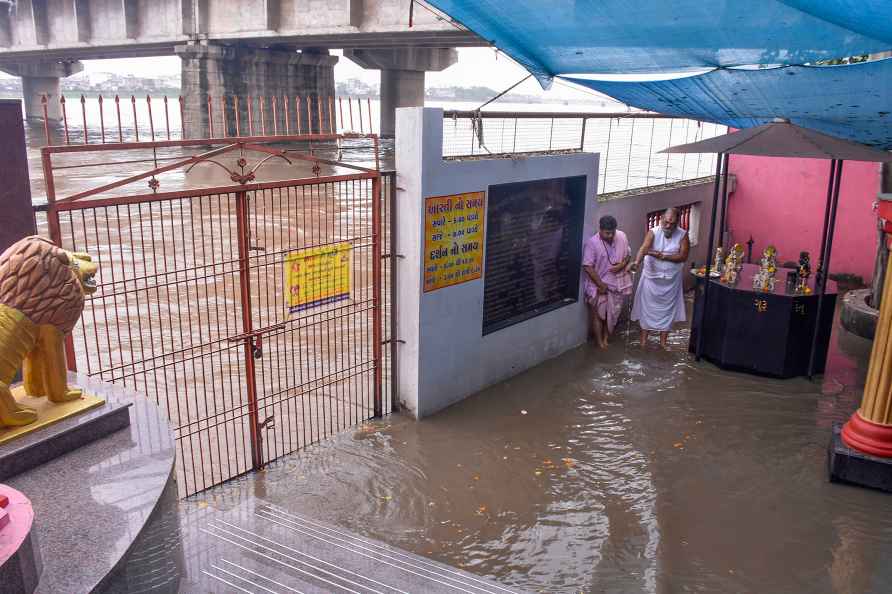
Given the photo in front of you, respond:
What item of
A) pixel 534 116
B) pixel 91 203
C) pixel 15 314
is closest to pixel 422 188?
pixel 534 116

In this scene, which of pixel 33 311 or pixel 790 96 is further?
pixel 790 96

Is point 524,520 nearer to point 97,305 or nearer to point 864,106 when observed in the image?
point 864,106

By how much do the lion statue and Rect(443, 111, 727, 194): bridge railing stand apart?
3415mm

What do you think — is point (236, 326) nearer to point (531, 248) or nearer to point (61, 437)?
point (61, 437)

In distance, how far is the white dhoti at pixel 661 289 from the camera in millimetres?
7738

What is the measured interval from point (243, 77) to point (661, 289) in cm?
2078

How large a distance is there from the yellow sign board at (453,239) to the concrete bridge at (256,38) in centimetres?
1191

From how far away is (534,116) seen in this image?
22.8ft

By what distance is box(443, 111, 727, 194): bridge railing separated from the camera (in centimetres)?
634

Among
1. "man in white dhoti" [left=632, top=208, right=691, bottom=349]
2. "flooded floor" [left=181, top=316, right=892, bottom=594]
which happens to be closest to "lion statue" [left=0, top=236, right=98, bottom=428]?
"flooded floor" [left=181, top=316, right=892, bottom=594]

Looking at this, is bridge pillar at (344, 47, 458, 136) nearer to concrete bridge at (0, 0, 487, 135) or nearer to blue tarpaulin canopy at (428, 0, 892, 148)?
concrete bridge at (0, 0, 487, 135)

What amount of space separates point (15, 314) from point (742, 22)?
15.0ft

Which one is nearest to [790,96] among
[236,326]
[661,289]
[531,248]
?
[661,289]

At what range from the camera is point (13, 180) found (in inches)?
141
